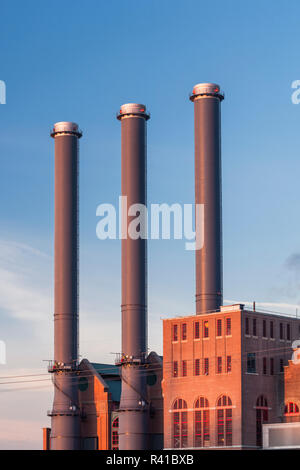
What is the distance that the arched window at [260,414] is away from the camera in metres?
146

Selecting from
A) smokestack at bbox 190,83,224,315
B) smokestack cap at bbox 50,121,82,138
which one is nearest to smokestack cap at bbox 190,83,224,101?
smokestack at bbox 190,83,224,315

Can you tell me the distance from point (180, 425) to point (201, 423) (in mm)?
4077

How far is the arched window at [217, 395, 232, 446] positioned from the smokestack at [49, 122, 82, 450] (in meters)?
37.0

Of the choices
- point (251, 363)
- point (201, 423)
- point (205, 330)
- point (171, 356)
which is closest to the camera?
point (251, 363)

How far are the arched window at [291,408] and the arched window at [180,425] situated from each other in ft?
44.0

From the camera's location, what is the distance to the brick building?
145250 mm

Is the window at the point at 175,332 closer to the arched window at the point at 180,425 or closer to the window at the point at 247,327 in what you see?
the arched window at the point at 180,425

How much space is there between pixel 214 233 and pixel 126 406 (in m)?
28.9

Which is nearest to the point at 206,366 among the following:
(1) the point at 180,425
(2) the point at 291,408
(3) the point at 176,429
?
(1) the point at 180,425

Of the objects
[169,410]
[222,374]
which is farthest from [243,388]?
[169,410]

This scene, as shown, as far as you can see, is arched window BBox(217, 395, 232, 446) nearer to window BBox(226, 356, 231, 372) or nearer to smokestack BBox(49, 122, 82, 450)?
window BBox(226, 356, 231, 372)

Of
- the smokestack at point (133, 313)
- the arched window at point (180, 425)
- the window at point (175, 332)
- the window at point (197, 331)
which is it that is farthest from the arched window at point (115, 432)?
the window at point (197, 331)

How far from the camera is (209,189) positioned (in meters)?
170

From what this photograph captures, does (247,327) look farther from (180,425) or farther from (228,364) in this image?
(180,425)
